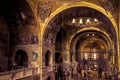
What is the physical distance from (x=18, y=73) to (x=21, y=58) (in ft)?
16.7

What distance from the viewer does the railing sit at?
49.1ft

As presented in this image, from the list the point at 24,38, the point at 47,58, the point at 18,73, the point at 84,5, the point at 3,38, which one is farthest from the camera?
the point at 47,58

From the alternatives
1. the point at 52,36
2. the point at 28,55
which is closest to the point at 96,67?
the point at 52,36

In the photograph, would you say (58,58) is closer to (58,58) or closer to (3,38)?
(58,58)

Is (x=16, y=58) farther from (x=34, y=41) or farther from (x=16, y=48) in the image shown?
(x=34, y=41)

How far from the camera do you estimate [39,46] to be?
20844 millimetres

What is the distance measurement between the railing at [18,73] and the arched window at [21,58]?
181 centimetres

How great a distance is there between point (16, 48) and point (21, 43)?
841mm

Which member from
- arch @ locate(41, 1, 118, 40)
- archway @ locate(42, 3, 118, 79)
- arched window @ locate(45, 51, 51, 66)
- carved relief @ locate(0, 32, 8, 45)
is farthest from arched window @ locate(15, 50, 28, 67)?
arch @ locate(41, 1, 118, 40)

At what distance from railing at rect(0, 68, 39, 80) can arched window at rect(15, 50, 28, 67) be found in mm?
1807

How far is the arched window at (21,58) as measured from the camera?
21.5 m

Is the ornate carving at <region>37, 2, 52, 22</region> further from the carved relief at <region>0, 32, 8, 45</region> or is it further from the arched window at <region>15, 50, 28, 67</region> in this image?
the arched window at <region>15, 50, 28, 67</region>

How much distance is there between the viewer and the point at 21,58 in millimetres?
21922

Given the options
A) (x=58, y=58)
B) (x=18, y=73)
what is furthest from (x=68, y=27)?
(x=18, y=73)
